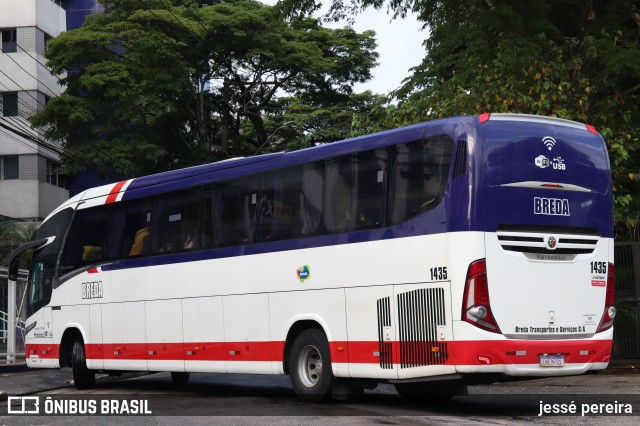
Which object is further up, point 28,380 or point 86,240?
point 86,240

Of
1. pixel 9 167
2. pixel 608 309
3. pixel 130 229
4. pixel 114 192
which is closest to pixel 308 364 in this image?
pixel 608 309

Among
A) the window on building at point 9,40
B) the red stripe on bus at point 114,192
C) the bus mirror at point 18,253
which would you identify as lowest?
the bus mirror at point 18,253

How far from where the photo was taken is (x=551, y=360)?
13.1 metres

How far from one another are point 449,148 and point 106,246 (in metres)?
8.72

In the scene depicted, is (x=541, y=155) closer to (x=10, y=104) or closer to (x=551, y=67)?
(x=551, y=67)

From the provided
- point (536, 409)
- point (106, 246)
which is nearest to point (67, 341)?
point (106, 246)

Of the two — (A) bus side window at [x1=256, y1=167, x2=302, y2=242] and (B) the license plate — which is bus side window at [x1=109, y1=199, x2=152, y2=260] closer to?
(A) bus side window at [x1=256, y1=167, x2=302, y2=242]

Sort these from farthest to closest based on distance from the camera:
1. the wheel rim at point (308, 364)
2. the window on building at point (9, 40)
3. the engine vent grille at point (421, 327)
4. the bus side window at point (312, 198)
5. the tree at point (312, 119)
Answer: the window on building at point (9, 40) < the tree at point (312, 119) < the wheel rim at point (308, 364) < the bus side window at point (312, 198) < the engine vent grille at point (421, 327)

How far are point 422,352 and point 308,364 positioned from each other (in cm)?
254

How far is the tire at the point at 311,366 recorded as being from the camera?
48.5 feet

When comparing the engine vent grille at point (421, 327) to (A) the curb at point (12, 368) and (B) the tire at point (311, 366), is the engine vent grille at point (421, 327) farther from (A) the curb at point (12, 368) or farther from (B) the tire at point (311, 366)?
(A) the curb at point (12, 368)

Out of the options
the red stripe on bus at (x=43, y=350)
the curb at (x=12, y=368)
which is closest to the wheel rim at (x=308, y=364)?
the red stripe on bus at (x=43, y=350)

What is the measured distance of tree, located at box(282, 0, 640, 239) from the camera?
21.0 metres

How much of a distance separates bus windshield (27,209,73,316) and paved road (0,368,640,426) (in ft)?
5.37
